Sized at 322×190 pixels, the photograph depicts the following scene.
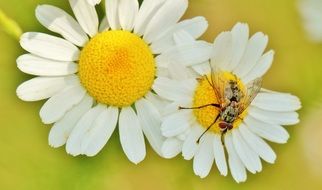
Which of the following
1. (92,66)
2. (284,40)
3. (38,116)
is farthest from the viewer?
(284,40)

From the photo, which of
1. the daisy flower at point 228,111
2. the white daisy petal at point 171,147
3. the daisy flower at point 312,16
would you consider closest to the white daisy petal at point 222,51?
the daisy flower at point 228,111

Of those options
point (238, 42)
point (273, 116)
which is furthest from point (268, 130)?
point (238, 42)

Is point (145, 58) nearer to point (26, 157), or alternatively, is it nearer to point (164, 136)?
point (164, 136)

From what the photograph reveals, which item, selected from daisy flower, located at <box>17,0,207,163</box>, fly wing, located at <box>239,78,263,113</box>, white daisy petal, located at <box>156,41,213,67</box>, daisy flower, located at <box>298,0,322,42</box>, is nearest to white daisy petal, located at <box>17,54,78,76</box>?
daisy flower, located at <box>17,0,207,163</box>

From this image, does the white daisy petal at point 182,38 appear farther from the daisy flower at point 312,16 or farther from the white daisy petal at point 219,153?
the daisy flower at point 312,16

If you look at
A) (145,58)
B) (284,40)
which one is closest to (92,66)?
(145,58)
